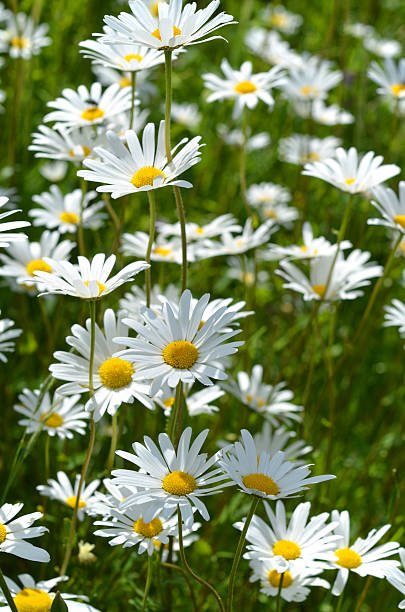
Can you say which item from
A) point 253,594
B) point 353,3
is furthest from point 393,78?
point 353,3

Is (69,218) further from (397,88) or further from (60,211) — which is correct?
(397,88)

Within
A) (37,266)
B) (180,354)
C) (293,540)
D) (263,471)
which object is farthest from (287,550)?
(37,266)

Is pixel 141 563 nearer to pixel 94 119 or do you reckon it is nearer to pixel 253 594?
pixel 253 594

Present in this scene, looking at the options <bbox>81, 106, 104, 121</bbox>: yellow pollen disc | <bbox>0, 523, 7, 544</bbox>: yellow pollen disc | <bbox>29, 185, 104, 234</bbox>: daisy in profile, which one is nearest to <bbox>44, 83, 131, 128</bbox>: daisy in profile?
<bbox>81, 106, 104, 121</bbox>: yellow pollen disc

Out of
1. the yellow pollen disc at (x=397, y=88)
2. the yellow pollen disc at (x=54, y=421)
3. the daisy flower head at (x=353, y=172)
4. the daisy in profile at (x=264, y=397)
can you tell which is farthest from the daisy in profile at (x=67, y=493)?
the yellow pollen disc at (x=397, y=88)

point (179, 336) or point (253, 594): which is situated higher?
point (179, 336)

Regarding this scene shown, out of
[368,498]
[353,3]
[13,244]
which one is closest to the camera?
[13,244]

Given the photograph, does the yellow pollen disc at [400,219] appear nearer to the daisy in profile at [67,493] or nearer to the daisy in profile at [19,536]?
the daisy in profile at [67,493]
